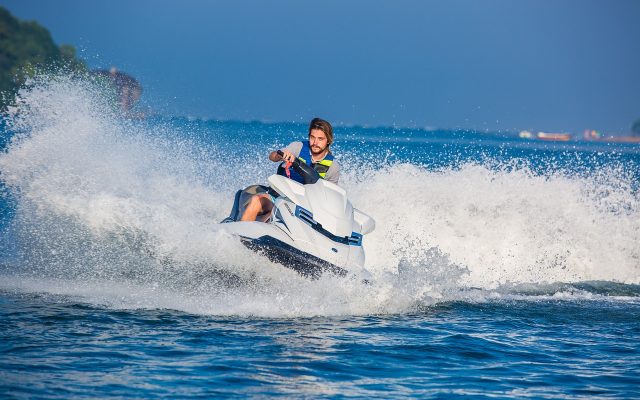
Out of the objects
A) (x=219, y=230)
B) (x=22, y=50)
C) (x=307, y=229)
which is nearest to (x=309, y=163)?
(x=307, y=229)

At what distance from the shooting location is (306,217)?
739 cm

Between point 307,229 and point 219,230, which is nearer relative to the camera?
point 307,229

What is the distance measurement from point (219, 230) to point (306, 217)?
794 mm

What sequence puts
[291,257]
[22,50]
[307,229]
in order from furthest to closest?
[22,50], [307,229], [291,257]

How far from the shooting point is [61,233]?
9.06m

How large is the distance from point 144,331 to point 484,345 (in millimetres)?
2602

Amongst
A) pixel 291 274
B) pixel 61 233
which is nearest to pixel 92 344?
pixel 291 274

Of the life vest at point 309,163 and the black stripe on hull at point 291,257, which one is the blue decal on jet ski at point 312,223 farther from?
the life vest at point 309,163

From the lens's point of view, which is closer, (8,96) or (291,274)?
(291,274)

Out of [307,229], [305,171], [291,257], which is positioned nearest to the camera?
[291,257]

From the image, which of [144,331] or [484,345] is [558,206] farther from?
[144,331]

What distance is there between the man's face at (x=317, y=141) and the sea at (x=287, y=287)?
1197mm

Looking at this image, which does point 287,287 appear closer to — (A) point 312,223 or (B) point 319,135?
(A) point 312,223

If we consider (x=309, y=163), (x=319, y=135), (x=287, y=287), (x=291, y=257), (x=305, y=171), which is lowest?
(x=287, y=287)
